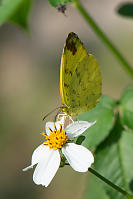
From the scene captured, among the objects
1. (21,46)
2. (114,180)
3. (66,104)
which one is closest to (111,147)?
(114,180)

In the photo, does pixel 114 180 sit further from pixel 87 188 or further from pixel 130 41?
pixel 130 41

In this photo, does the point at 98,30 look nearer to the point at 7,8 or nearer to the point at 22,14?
the point at 7,8

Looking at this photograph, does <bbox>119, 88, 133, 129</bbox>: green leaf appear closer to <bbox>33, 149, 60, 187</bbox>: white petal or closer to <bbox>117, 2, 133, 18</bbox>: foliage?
<bbox>33, 149, 60, 187</bbox>: white petal

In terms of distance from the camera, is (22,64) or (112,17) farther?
(22,64)

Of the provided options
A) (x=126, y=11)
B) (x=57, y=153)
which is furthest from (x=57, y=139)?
(x=126, y=11)

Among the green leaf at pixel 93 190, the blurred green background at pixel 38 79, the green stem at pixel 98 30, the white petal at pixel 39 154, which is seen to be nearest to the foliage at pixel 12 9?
the green stem at pixel 98 30

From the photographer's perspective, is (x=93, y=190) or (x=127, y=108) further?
(x=93, y=190)

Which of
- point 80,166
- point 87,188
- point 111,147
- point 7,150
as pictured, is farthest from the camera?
point 7,150
